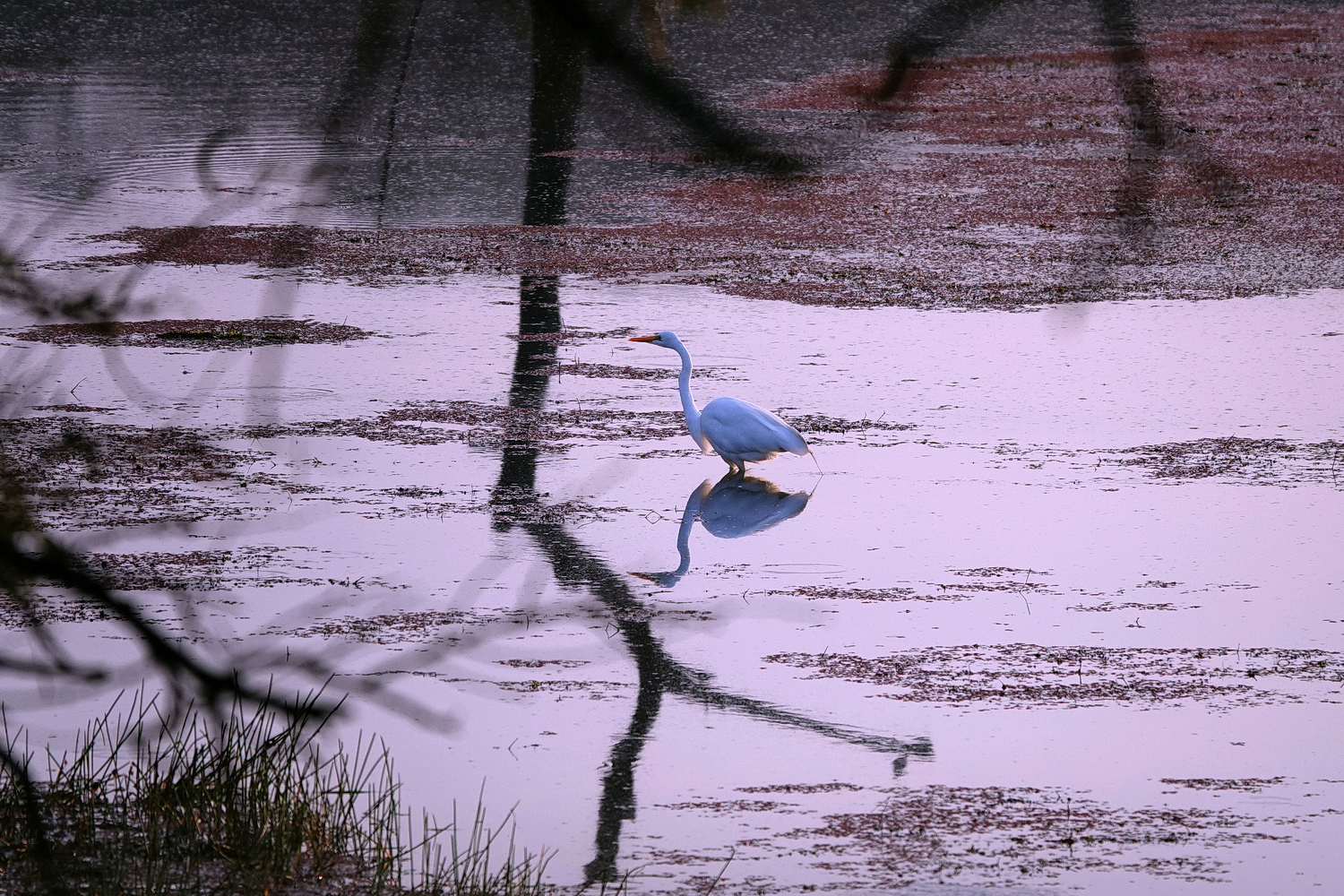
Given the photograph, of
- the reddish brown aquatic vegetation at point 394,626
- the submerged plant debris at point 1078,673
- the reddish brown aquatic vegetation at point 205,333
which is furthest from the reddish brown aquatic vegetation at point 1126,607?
the reddish brown aquatic vegetation at point 205,333

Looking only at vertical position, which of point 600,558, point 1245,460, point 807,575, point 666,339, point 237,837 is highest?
point 666,339

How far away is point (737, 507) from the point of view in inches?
274

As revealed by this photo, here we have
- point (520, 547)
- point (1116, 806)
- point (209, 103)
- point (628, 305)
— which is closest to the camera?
point (1116, 806)

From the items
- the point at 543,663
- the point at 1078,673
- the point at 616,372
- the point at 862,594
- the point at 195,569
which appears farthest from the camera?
the point at 616,372

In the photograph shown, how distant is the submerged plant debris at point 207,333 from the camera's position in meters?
9.42

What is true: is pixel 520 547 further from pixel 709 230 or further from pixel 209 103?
pixel 209 103

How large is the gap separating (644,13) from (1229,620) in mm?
4711

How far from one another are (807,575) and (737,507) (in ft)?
3.10

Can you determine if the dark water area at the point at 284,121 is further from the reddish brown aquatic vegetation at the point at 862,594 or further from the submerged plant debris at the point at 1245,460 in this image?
the reddish brown aquatic vegetation at the point at 862,594

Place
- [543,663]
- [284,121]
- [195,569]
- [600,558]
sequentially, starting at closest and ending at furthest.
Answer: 1. [543,663]
2. [195,569]
3. [600,558]
4. [284,121]

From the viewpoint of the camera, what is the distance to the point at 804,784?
446 cm

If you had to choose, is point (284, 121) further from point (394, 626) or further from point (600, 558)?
A: point (394, 626)

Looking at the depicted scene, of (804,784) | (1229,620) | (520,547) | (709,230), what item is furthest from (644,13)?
(709,230)

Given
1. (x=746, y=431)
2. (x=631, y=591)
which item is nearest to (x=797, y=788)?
(x=631, y=591)
